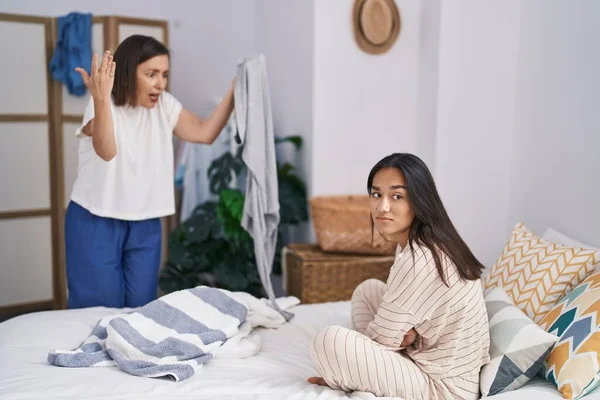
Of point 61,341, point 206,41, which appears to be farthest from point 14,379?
point 206,41

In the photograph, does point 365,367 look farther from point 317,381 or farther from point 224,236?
point 224,236

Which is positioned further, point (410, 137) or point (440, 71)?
point (410, 137)

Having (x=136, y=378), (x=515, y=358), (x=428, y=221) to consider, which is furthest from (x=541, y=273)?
(x=136, y=378)

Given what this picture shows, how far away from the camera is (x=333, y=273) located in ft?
10.3

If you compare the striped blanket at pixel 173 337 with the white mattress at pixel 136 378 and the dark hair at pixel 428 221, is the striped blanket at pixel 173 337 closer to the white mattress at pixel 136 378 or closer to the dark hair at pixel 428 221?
the white mattress at pixel 136 378

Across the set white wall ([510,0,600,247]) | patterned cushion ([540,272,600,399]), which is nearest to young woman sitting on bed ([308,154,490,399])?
patterned cushion ([540,272,600,399])

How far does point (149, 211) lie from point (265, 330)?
643 mm

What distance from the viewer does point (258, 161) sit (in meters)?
2.56

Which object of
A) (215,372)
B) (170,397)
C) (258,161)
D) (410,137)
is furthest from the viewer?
(410,137)

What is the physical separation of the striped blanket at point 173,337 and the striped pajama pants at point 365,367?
1.27 ft

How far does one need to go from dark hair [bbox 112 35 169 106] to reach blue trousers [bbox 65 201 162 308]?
459 millimetres

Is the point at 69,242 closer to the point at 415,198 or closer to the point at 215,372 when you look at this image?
the point at 215,372

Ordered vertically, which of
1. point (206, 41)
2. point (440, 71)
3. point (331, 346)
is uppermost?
point (206, 41)

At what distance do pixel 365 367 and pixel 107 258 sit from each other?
1.17 metres
